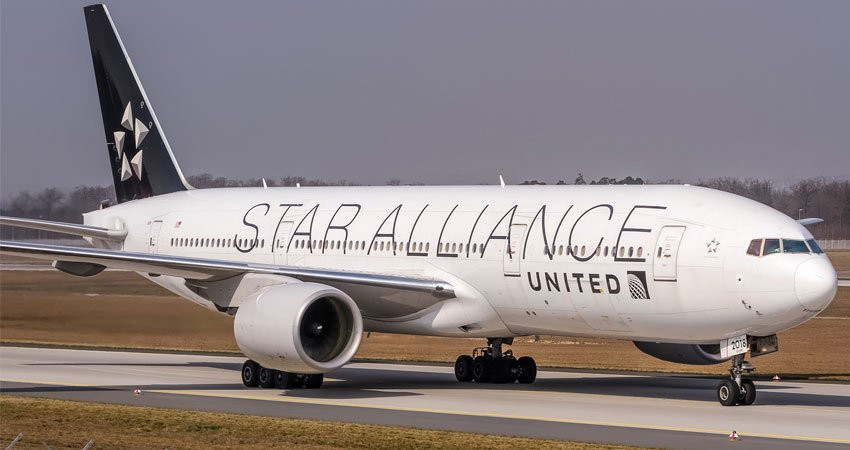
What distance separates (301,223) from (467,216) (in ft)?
16.5

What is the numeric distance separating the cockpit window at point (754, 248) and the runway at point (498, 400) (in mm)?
2657

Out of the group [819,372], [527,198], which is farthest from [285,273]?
[819,372]

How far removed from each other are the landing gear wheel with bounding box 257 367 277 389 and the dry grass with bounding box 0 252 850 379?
103 inches

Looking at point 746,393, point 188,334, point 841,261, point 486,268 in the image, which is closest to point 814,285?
point 746,393

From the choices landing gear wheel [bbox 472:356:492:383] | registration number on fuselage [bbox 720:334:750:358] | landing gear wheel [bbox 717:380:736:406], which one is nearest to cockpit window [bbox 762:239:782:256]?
registration number on fuselage [bbox 720:334:750:358]

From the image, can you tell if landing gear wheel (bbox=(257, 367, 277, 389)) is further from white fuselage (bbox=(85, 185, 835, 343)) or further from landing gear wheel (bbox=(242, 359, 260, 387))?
white fuselage (bbox=(85, 185, 835, 343))

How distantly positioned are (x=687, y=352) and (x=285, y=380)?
8019 millimetres

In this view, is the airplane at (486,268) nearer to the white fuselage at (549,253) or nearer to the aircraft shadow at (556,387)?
the white fuselage at (549,253)

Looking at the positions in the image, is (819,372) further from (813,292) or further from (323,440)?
(323,440)

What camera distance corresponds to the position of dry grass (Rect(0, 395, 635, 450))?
18.5m

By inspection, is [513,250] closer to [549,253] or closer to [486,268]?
[486,268]

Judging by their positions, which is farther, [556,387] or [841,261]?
[841,261]

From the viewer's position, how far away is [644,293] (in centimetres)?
2316

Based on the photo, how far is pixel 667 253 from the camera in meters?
22.9
